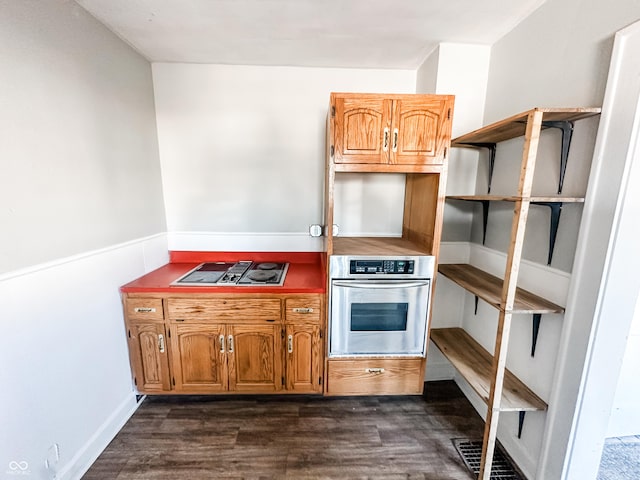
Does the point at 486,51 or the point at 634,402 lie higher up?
the point at 486,51

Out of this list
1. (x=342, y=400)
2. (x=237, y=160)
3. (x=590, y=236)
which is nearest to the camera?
(x=590, y=236)

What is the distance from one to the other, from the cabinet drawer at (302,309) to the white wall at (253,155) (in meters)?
0.66

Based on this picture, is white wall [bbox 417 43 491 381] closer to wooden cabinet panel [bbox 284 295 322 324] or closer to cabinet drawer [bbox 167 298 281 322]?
wooden cabinet panel [bbox 284 295 322 324]

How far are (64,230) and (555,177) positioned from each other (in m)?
2.49

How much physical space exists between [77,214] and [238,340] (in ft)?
3.88

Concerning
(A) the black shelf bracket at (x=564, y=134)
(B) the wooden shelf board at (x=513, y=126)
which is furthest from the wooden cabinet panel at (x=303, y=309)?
(A) the black shelf bracket at (x=564, y=134)

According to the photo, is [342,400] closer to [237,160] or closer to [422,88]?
[237,160]

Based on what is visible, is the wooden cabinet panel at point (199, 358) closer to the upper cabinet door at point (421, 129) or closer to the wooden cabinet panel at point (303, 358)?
the wooden cabinet panel at point (303, 358)

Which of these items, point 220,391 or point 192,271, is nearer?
point 220,391

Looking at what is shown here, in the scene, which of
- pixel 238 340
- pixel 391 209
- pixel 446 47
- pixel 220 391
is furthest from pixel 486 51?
pixel 220 391

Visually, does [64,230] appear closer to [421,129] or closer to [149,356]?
[149,356]

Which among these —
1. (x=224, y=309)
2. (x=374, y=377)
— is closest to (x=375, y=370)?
(x=374, y=377)

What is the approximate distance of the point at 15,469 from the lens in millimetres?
1109

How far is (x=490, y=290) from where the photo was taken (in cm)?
148
